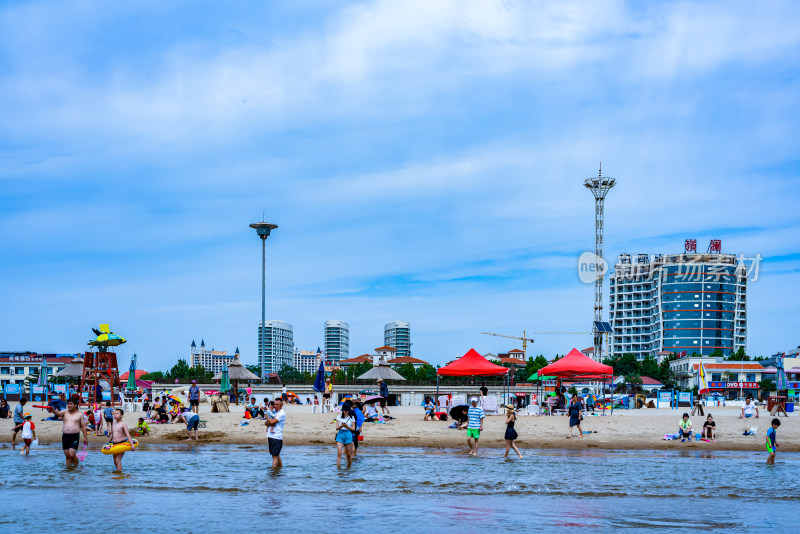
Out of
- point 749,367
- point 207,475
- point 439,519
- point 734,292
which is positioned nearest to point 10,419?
point 207,475

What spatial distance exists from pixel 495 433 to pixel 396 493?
11.9 m

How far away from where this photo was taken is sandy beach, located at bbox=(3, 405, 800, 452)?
2497 centimetres

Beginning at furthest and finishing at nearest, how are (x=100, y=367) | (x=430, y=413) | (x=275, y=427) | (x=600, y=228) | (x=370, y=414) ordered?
(x=600, y=228), (x=100, y=367), (x=430, y=413), (x=370, y=414), (x=275, y=427)

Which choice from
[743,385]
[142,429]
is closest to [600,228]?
[743,385]

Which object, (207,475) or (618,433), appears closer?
(207,475)

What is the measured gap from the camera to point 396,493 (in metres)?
15.3

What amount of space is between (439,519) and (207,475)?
7.14 meters

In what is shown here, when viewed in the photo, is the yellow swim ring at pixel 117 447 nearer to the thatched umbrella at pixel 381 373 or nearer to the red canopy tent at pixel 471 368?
the red canopy tent at pixel 471 368

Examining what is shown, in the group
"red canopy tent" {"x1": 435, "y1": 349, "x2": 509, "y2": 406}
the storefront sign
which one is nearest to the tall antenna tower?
the storefront sign

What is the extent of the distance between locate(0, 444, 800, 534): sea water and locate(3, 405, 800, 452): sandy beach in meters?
2.79

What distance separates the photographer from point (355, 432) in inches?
738

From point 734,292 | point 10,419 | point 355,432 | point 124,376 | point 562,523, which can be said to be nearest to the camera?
point 562,523

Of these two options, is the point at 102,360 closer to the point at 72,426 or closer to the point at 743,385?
the point at 72,426

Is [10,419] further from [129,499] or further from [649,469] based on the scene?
[649,469]
